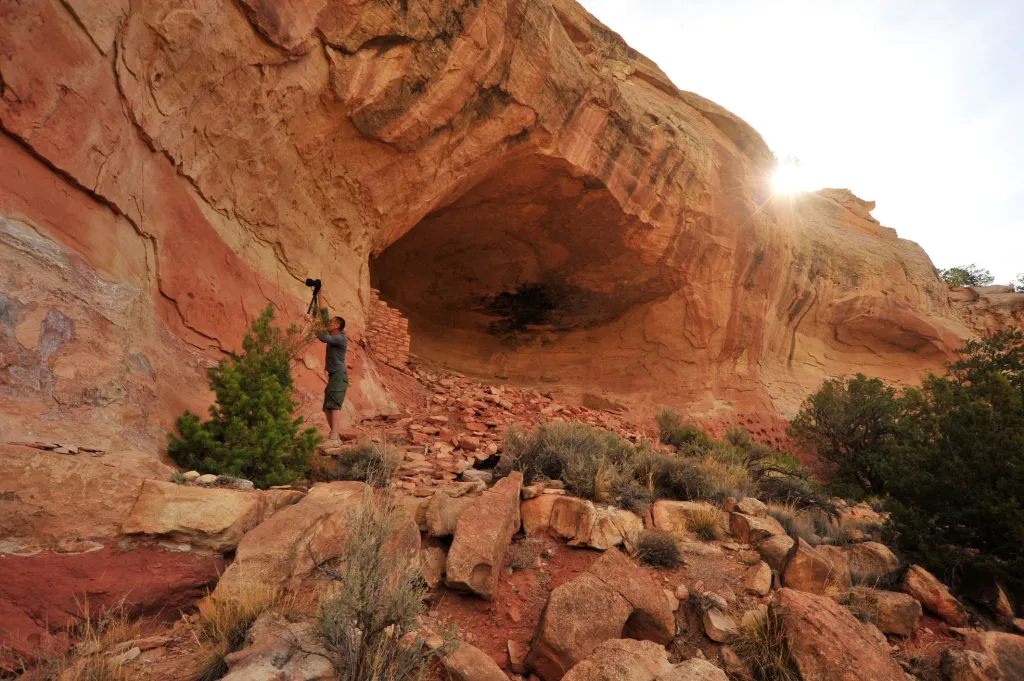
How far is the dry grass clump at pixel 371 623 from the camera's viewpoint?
200 cm

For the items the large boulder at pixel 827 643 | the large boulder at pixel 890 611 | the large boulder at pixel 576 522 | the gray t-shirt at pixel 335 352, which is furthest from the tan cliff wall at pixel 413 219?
the large boulder at pixel 890 611

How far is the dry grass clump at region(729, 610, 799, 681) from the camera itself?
2.54 metres

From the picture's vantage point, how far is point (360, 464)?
4.55 meters

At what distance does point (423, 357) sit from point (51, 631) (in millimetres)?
11125

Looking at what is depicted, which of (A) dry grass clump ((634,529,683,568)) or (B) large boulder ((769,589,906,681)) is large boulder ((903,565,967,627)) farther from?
(A) dry grass clump ((634,529,683,568))

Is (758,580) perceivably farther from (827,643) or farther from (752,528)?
(827,643)

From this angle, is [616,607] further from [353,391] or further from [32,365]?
[353,391]

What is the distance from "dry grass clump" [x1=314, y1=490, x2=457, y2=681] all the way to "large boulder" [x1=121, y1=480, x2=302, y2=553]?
966mm

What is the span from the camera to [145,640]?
2.25 meters

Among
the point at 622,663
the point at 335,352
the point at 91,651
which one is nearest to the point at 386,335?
the point at 335,352

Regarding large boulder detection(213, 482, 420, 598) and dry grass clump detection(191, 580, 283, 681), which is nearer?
dry grass clump detection(191, 580, 283, 681)

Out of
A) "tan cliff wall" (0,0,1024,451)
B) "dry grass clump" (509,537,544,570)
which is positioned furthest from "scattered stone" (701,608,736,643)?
"tan cliff wall" (0,0,1024,451)

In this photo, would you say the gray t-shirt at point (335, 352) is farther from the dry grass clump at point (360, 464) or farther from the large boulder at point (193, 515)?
the large boulder at point (193, 515)

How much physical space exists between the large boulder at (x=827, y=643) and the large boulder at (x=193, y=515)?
3056 millimetres
